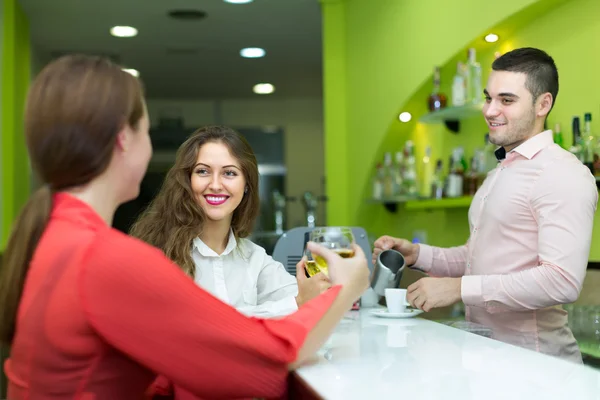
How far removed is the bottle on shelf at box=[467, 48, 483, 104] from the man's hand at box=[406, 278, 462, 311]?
1.68 meters

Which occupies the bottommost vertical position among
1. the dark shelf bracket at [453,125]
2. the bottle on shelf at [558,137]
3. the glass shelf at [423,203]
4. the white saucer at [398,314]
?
the white saucer at [398,314]

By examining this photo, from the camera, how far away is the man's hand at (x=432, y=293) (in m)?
1.94

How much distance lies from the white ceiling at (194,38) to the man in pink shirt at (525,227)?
3.36 meters

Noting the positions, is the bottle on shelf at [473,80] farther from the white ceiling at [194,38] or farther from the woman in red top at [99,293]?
the woman in red top at [99,293]

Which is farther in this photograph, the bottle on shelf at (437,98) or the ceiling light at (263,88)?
the ceiling light at (263,88)

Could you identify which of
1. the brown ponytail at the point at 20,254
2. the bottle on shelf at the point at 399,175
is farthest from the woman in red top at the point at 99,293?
the bottle on shelf at the point at 399,175

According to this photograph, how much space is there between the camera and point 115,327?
3.17 ft

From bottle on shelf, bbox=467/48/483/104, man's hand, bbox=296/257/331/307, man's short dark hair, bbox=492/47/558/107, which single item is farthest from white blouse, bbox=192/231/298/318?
bottle on shelf, bbox=467/48/483/104

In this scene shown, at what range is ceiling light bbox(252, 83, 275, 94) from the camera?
8438mm

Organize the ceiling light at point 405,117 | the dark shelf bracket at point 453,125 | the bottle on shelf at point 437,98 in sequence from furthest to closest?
the ceiling light at point 405,117
the dark shelf bracket at point 453,125
the bottle on shelf at point 437,98

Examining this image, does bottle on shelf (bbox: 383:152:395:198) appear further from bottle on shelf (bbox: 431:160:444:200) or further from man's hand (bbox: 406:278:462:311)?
man's hand (bbox: 406:278:462:311)

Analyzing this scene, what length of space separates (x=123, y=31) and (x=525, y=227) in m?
4.66

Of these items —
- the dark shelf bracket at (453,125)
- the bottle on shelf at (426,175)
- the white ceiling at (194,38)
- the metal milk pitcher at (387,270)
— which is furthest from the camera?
the white ceiling at (194,38)

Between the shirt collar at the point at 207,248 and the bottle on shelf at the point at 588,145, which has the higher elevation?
the bottle on shelf at the point at 588,145
